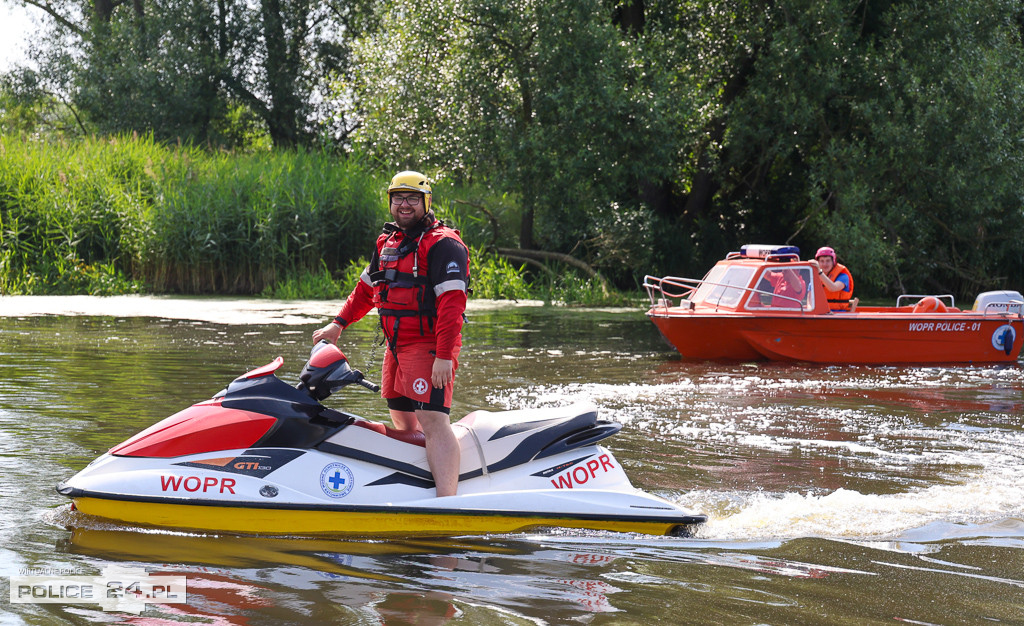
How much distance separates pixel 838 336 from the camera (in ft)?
40.3

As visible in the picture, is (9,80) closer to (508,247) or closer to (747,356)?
(508,247)

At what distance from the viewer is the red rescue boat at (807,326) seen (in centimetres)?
1214

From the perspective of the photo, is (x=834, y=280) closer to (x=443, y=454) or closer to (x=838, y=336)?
(x=838, y=336)

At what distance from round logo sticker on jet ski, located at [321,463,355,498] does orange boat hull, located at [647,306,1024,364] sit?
7.71 m

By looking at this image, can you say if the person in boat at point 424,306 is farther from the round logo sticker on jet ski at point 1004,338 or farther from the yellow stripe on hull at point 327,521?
the round logo sticker on jet ski at point 1004,338

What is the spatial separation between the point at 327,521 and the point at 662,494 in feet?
6.72

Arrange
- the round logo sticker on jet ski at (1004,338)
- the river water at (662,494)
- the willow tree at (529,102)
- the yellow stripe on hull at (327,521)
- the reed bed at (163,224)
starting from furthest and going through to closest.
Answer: the willow tree at (529,102) → the reed bed at (163,224) → the round logo sticker on jet ski at (1004,338) → the yellow stripe on hull at (327,521) → the river water at (662,494)

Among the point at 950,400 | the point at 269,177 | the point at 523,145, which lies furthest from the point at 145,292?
the point at 950,400

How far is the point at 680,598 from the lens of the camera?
160 inches

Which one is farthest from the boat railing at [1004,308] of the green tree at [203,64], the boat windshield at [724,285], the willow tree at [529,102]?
the green tree at [203,64]

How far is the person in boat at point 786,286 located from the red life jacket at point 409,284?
827 cm

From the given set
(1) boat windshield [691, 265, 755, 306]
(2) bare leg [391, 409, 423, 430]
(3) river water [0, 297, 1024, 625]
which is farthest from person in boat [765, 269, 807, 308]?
(2) bare leg [391, 409, 423, 430]

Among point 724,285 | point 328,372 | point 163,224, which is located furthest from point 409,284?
point 163,224

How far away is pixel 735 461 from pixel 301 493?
10.6 ft
